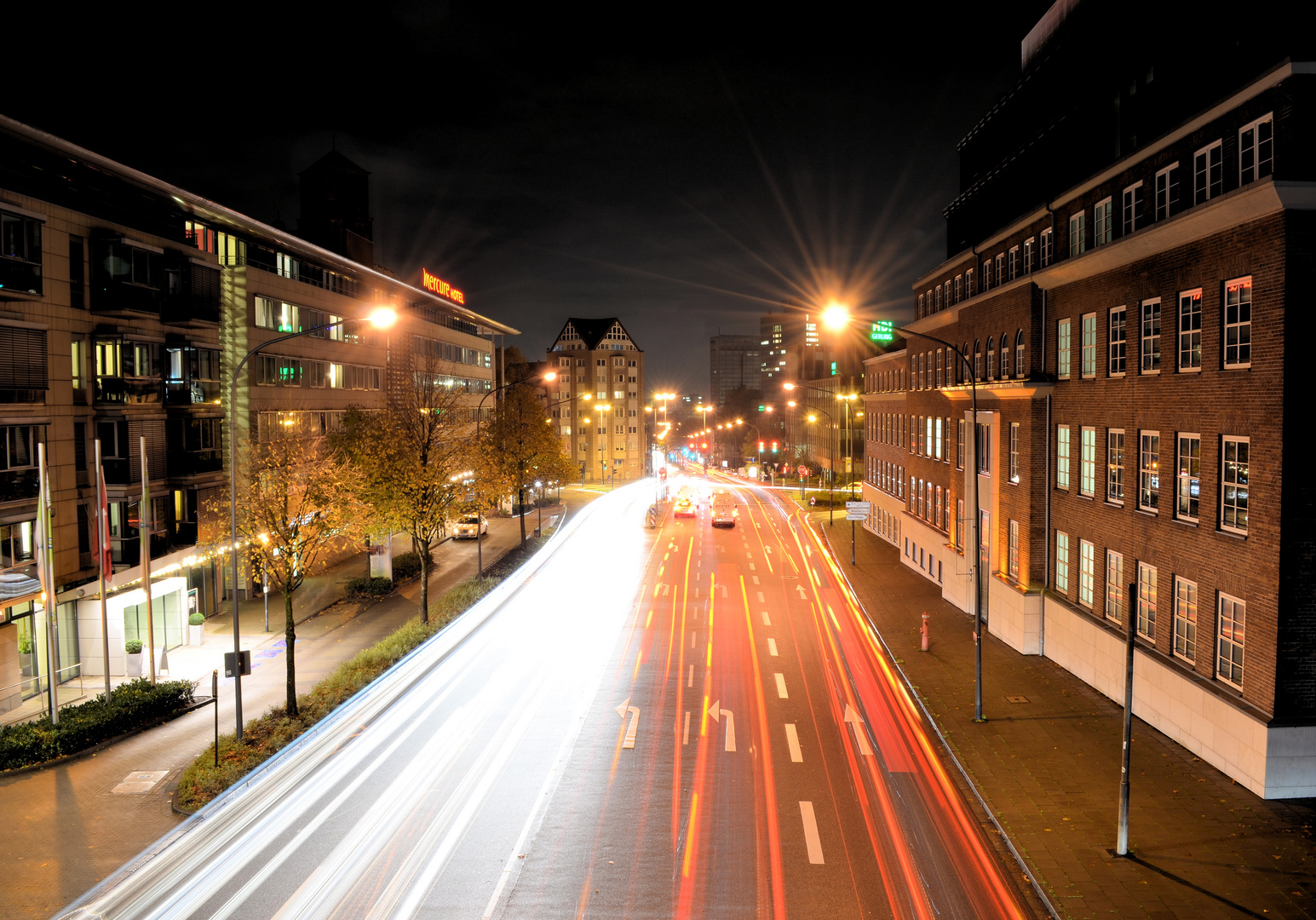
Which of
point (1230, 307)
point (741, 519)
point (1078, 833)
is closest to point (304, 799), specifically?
point (1078, 833)

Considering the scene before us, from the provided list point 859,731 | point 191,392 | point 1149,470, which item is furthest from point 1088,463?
point 191,392

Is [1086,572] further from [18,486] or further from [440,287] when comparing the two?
[440,287]

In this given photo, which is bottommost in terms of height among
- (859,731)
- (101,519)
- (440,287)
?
(859,731)

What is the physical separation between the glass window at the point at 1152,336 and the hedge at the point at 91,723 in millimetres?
24849

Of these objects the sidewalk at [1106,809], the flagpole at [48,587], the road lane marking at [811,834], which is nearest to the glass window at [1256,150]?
the sidewalk at [1106,809]

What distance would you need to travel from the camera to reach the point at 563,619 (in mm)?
28953

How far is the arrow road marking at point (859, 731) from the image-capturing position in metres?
16.8

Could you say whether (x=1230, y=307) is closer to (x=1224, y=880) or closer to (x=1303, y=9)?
(x=1303, y=9)

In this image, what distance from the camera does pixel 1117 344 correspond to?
2014cm

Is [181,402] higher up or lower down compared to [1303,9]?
lower down

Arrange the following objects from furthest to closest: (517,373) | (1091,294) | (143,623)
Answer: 1. (517,373)
2. (143,623)
3. (1091,294)

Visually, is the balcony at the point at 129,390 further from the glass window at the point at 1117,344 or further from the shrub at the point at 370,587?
the glass window at the point at 1117,344

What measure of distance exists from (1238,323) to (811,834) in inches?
494

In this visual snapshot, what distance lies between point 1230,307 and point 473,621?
2318 centimetres
